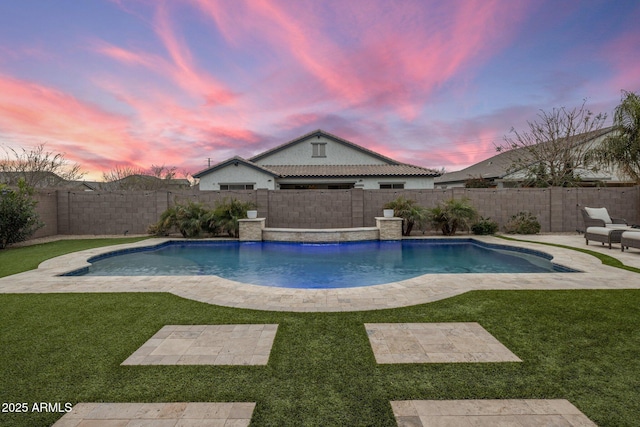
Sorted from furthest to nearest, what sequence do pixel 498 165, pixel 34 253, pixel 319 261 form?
pixel 498 165
pixel 34 253
pixel 319 261

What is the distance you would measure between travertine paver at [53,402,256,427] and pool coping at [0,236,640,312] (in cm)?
231

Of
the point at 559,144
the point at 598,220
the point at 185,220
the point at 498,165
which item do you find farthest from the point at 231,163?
the point at 498,165

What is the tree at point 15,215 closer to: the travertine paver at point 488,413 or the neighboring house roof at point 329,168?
the neighboring house roof at point 329,168

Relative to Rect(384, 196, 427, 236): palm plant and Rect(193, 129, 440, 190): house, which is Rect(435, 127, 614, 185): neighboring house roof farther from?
Rect(384, 196, 427, 236): palm plant

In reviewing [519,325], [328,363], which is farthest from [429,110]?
[328,363]

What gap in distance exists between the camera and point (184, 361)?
10.2 feet

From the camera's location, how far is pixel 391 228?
518 inches

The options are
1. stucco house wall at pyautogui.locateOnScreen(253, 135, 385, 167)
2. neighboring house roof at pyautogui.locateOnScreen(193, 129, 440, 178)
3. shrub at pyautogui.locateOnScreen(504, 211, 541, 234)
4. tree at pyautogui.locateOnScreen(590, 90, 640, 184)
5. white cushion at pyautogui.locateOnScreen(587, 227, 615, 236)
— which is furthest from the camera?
stucco house wall at pyautogui.locateOnScreen(253, 135, 385, 167)

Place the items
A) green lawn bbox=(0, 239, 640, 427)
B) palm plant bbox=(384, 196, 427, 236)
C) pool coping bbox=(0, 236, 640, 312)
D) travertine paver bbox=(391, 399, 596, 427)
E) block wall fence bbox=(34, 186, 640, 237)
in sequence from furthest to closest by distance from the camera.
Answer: block wall fence bbox=(34, 186, 640, 237), palm plant bbox=(384, 196, 427, 236), pool coping bbox=(0, 236, 640, 312), green lawn bbox=(0, 239, 640, 427), travertine paver bbox=(391, 399, 596, 427)

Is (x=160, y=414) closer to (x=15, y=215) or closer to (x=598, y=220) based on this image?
(x=15, y=215)

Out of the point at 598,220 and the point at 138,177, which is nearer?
the point at 598,220

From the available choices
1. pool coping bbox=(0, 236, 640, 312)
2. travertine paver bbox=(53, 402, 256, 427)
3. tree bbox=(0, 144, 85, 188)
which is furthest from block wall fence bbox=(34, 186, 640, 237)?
tree bbox=(0, 144, 85, 188)

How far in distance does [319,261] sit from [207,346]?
6600 millimetres

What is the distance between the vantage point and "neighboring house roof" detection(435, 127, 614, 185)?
845 inches
